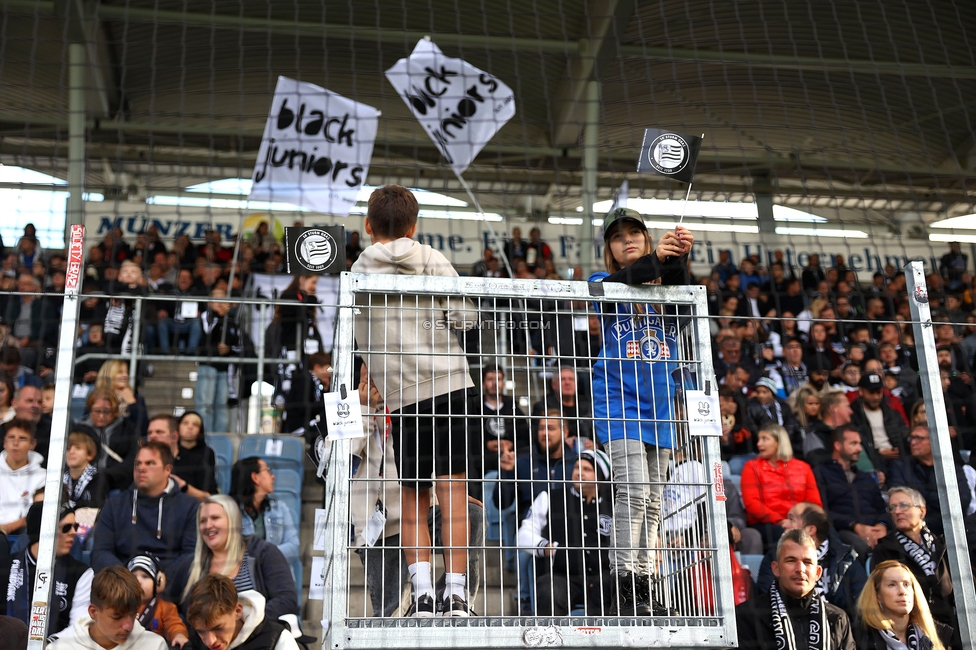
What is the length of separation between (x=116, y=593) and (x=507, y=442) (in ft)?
8.51

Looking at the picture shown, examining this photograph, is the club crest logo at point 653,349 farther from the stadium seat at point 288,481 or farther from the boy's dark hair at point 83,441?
the boy's dark hair at point 83,441

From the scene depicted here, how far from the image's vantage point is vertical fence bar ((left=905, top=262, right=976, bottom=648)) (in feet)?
9.16

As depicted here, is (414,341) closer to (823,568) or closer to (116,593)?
(116,593)

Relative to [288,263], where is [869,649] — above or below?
below

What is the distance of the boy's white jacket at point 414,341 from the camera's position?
Result: 2.66 metres

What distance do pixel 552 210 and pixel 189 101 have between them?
209 inches

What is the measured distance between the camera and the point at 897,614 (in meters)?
4.22

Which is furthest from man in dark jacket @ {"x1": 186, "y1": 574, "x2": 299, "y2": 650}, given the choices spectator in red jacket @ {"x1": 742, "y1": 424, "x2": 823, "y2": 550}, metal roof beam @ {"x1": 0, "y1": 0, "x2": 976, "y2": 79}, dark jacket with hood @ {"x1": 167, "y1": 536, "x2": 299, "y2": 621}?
metal roof beam @ {"x1": 0, "y1": 0, "x2": 976, "y2": 79}

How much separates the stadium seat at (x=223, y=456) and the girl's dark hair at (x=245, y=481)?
200mm

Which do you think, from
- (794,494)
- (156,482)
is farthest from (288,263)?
(794,494)

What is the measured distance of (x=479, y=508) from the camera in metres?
2.93

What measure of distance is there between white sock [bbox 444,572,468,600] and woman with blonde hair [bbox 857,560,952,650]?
254cm

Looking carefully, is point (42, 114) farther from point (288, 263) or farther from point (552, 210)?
point (288, 263)

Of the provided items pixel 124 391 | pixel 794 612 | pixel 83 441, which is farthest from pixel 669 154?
pixel 124 391
